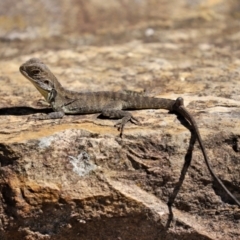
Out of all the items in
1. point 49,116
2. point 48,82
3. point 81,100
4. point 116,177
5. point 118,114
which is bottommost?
point 116,177

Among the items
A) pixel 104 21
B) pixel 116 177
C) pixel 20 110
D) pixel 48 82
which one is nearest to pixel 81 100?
pixel 48 82

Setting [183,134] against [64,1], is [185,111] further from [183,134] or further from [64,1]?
[64,1]

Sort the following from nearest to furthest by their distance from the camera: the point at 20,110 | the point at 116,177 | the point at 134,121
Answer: the point at 116,177, the point at 134,121, the point at 20,110

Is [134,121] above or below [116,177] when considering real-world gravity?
above

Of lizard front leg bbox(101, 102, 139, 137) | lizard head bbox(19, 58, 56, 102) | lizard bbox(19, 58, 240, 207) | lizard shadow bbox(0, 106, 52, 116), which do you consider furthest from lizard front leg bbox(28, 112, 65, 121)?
lizard front leg bbox(101, 102, 139, 137)

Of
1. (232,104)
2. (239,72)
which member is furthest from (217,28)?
(232,104)

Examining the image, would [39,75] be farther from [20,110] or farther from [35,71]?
[20,110]

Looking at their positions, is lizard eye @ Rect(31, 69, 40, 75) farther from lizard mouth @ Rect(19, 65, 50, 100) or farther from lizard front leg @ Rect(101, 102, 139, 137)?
lizard front leg @ Rect(101, 102, 139, 137)
